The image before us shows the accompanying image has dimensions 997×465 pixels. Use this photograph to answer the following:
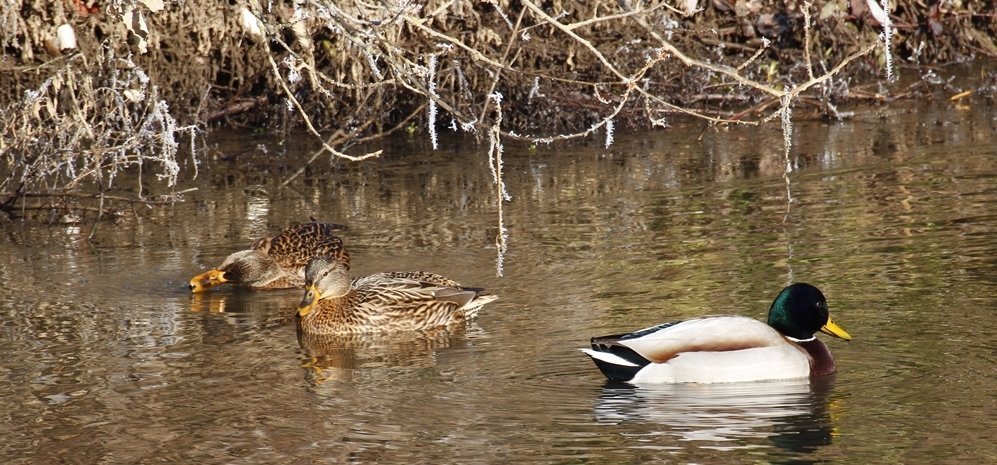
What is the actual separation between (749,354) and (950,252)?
104 inches

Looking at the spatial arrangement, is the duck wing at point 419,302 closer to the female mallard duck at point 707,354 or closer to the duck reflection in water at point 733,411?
the female mallard duck at point 707,354

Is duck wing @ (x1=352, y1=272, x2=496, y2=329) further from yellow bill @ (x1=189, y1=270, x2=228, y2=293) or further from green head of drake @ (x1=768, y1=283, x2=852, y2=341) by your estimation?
green head of drake @ (x1=768, y1=283, x2=852, y2=341)

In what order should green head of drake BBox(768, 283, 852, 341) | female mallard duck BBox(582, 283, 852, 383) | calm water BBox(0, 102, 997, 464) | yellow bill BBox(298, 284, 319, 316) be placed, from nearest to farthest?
calm water BBox(0, 102, 997, 464), female mallard duck BBox(582, 283, 852, 383), green head of drake BBox(768, 283, 852, 341), yellow bill BBox(298, 284, 319, 316)

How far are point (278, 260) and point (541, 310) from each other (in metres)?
2.09

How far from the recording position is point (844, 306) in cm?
844

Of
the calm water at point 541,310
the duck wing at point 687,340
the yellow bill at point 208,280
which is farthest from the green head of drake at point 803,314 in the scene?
the yellow bill at point 208,280

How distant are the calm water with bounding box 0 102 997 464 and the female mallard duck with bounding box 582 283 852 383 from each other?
82 millimetres

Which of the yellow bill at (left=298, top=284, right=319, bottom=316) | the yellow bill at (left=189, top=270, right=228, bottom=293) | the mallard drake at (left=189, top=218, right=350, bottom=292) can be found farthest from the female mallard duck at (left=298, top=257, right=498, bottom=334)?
the yellow bill at (left=189, top=270, right=228, bottom=293)

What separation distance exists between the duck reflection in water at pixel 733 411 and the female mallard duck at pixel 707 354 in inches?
1.8

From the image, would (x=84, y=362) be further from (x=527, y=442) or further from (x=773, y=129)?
(x=773, y=129)

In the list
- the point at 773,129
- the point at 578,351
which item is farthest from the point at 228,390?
the point at 773,129

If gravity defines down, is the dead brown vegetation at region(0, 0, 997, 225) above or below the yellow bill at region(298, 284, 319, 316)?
above

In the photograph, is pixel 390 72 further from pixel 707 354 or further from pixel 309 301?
pixel 707 354

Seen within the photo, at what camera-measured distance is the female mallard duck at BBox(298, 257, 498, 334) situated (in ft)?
28.7
